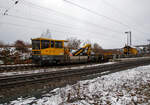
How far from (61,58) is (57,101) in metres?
9.69

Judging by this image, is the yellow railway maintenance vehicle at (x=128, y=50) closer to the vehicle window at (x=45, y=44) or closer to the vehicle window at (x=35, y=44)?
the vehicle window at (x=45, y=44)

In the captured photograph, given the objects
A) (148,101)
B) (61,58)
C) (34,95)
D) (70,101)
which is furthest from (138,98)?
(61,58)

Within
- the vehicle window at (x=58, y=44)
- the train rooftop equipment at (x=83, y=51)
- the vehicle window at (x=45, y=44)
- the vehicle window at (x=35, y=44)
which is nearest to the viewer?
the vehicle window at (x=35, y=44)

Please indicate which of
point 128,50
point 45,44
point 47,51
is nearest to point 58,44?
point 45,44

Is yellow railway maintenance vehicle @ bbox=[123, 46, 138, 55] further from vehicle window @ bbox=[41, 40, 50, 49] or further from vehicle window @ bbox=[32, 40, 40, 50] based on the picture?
vehicle window @ bbox=[32, 40, 40, 50]

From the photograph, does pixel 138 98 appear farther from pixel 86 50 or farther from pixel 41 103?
pixel 86 50

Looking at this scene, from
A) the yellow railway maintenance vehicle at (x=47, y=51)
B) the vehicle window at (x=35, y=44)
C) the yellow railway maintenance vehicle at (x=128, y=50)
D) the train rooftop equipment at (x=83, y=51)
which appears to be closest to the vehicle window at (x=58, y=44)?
the yellow railway maintenance vehicle at (x=47, y=51)

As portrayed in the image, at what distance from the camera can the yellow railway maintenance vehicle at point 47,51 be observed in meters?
11.5

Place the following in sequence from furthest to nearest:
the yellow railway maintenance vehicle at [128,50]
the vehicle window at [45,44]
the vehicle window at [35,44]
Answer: the yellow railway maintenance vehicle at [128,50] → the vehicle window at [45,44] → the vehicle window at [35,44]

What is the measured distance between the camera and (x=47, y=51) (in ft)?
39.0

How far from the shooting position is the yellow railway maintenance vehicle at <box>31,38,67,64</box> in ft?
37.8

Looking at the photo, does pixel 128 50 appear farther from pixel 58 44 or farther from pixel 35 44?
pixel 35 44

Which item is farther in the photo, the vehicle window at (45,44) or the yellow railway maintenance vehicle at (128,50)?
the yellow railway maintenance vehicle at (128,50)

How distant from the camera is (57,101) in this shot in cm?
343
